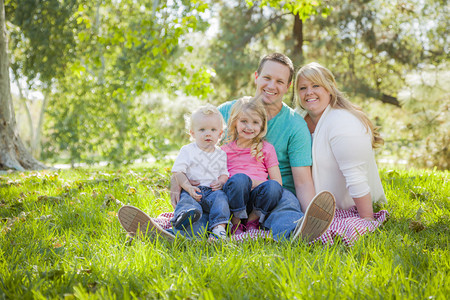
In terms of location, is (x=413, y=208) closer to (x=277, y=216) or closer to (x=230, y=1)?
(x=277, y=216)

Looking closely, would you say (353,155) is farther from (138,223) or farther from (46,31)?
(46,31)

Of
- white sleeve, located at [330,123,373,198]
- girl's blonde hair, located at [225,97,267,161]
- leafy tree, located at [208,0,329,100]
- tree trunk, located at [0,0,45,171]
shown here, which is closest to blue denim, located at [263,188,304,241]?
girl's blonde hair, located at [225,97,267,161]

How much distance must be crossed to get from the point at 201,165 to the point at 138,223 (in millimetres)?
775

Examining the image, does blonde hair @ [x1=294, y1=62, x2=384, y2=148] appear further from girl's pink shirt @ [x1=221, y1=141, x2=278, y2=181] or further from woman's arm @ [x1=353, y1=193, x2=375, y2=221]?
girl's pink shirt @ [x1=221, y1=141, x2=278, y2=181]

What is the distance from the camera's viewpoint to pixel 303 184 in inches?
128

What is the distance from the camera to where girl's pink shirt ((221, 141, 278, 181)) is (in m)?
3.12

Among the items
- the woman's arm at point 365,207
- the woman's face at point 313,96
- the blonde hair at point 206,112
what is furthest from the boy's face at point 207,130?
the woman's arm at point 365,207

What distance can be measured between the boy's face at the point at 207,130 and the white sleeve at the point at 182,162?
0.47 feet

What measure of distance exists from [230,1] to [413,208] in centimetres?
968

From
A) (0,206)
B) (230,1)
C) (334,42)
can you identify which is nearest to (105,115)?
(230,1)

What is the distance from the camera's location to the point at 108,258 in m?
2.04

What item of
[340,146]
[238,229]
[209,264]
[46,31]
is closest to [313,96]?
[340,146]

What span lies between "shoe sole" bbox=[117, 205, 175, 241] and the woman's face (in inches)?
70.8

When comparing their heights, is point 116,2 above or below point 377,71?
above
